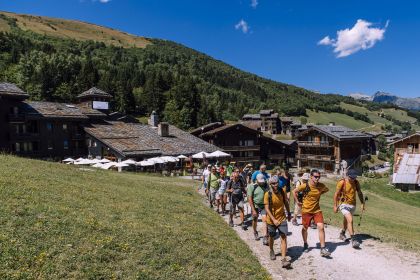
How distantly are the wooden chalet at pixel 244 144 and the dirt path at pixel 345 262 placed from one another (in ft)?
192

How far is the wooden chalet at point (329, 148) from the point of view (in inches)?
3004

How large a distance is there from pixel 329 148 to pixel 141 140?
140 ft

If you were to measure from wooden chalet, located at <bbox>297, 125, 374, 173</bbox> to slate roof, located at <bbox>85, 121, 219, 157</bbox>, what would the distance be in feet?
94.1

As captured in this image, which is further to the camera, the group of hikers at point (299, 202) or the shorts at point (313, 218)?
the shorts at point (313, 218)

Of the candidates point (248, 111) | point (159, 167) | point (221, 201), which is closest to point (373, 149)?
point (248, 111)

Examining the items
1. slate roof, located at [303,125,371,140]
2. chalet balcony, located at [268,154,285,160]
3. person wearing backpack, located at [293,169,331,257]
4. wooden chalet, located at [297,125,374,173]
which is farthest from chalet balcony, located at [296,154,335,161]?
person wearing backpack, located at [293,169,331,257]

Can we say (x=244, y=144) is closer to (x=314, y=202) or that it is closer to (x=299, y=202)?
(x=299, y=202)

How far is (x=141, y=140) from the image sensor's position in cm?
5484

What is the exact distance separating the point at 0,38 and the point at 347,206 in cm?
15563

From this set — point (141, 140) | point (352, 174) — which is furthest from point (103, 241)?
point (141, 140)

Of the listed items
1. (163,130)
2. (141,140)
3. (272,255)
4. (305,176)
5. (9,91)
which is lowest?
(272,255)

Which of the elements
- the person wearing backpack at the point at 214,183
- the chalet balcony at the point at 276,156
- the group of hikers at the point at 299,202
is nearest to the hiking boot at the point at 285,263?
the group of hikers at the point at 299,202

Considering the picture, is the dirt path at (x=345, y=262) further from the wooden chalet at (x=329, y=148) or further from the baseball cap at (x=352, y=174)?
the wooden chalet at (x=329, y=148)

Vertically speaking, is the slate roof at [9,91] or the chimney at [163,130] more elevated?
the slate roof at [9,91]
